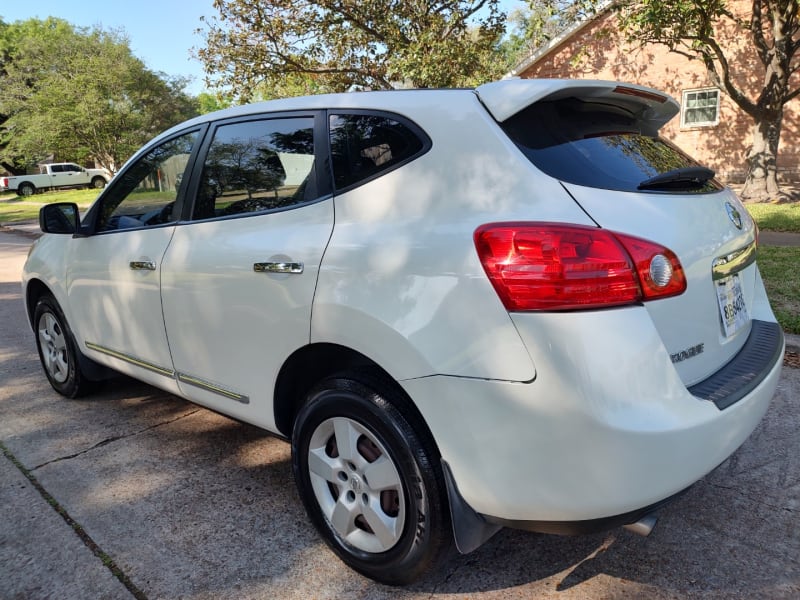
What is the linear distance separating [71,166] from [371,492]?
1657 inches

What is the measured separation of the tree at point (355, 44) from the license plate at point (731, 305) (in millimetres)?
11346

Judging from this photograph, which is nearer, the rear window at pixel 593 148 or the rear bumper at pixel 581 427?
the rear bumper at pixel 581 427

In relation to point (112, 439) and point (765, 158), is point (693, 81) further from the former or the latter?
point (112, 439)

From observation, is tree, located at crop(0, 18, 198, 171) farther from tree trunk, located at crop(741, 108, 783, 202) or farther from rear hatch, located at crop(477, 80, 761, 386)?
rear hatch, located at crop(477, 80, 761, 386)

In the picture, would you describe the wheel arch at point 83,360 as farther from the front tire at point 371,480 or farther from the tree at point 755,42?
the tree at point 755,42

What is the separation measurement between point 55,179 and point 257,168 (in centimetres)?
4061

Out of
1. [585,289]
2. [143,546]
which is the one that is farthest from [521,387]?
[143,546]

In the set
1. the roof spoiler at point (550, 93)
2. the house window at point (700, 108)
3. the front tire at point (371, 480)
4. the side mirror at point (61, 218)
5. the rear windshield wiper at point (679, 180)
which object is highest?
the house window at point (700, 108)

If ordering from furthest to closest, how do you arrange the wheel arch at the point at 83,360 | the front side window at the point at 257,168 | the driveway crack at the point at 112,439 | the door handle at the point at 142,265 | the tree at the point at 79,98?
the tree at the point at 79,98 → the wheel arch at the point at 83,360 → the driveway crack at the point at 112,439 → the door handle at the point at 142,265 → the front side window at the point at 257,168

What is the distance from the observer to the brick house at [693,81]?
16250mm

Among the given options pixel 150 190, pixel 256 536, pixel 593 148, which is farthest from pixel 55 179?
pixel 593 148

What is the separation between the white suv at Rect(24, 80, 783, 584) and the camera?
5.99ft

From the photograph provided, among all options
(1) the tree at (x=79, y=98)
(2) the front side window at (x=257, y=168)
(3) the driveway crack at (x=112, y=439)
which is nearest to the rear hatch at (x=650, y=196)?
(2) the front side window at (x=257, y=168)

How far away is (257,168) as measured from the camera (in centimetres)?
282
